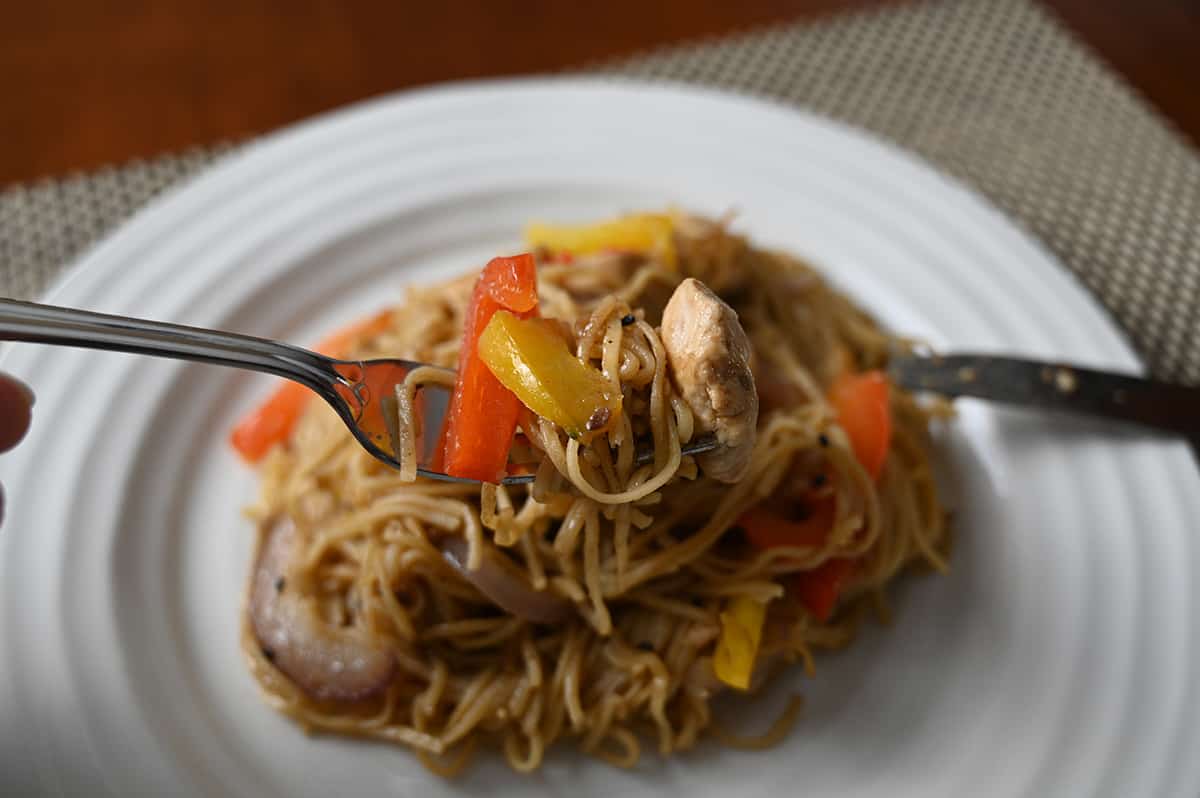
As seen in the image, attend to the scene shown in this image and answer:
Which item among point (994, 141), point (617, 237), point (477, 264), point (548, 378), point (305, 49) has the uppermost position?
point (305, 49)

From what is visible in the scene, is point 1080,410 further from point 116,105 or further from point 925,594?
A: point 116,105

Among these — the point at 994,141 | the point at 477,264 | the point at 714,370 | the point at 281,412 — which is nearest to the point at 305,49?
the point at 477,264

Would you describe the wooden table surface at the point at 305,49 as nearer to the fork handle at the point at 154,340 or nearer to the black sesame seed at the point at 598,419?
the fork handle at the point at 154,340

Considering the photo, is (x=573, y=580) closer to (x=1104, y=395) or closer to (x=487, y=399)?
(x=487, y=399)

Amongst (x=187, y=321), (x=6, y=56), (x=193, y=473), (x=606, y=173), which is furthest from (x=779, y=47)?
(x=6, y=56)

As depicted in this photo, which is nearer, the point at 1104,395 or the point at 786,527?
the point at 786,527

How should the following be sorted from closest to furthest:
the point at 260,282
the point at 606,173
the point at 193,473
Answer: the point at 193,473
the point at 260,282
the point at 606,173
